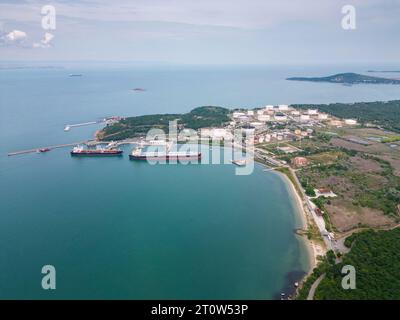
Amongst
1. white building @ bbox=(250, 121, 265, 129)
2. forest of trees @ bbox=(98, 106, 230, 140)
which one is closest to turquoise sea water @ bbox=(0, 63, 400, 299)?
forest of trees @ bbox=(98, 106, 230, 140)

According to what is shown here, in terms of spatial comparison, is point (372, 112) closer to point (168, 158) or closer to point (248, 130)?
point (248, 130)

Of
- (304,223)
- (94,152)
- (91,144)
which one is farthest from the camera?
(91,144)

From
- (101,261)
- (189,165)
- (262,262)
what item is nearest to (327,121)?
(189,165)

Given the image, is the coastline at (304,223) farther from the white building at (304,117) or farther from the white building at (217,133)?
the white building at (304,117)

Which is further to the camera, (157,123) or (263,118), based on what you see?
(263,118)

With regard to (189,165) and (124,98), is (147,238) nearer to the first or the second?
(189,165)

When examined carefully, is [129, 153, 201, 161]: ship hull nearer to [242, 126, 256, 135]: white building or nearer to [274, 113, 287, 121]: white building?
[242, 126, 256, 135]: white building

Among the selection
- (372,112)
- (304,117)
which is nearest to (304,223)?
(304,117)

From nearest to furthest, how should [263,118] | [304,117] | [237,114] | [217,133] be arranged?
1. [217,133]
2. [263,118]
3. [304,117]
4. [237,114]

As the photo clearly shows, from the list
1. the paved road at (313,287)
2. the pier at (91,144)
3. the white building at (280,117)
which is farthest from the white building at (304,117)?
the paved road at (313,287)
